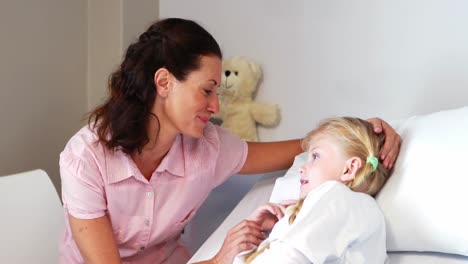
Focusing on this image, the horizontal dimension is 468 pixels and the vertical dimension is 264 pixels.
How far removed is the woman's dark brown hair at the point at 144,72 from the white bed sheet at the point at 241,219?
0.28 meters

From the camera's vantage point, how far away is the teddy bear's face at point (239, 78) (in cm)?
179

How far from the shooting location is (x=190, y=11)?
6.33ft

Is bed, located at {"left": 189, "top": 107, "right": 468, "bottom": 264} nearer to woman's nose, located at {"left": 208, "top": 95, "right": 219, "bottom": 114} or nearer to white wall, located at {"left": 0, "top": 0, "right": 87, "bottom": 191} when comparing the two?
woman's nose, located at {"left": 208, "top": 95, "right": 219, "bottom": 114}

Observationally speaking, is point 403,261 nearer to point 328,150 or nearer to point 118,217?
point 328,150

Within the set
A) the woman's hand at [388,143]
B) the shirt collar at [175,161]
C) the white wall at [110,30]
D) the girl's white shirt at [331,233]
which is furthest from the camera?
the white wall at [110,30]

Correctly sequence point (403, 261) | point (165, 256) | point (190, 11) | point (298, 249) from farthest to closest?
point (190, 11)
point (165, 256)
point (403, 261)
point (298, 249)

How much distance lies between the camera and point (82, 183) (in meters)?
1.23

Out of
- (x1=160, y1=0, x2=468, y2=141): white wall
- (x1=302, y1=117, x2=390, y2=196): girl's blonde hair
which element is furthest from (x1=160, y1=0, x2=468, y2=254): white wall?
(x1=302, y1=117, x2=390, y2=196): girl's blonde hair

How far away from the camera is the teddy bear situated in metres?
1.79

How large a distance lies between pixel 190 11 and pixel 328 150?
36.9 inches

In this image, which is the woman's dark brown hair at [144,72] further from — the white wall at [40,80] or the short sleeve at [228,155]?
the white wall at [40,80]

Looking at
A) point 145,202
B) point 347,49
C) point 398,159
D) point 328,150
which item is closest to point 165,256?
point 145,202

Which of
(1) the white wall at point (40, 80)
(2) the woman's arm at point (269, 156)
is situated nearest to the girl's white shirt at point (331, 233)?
(2) the woman's arm at point (269, 156)

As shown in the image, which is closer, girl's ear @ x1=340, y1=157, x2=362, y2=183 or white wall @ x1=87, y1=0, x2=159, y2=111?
girl's ear @ x1=340, y1=157, x2=362, y2=183
